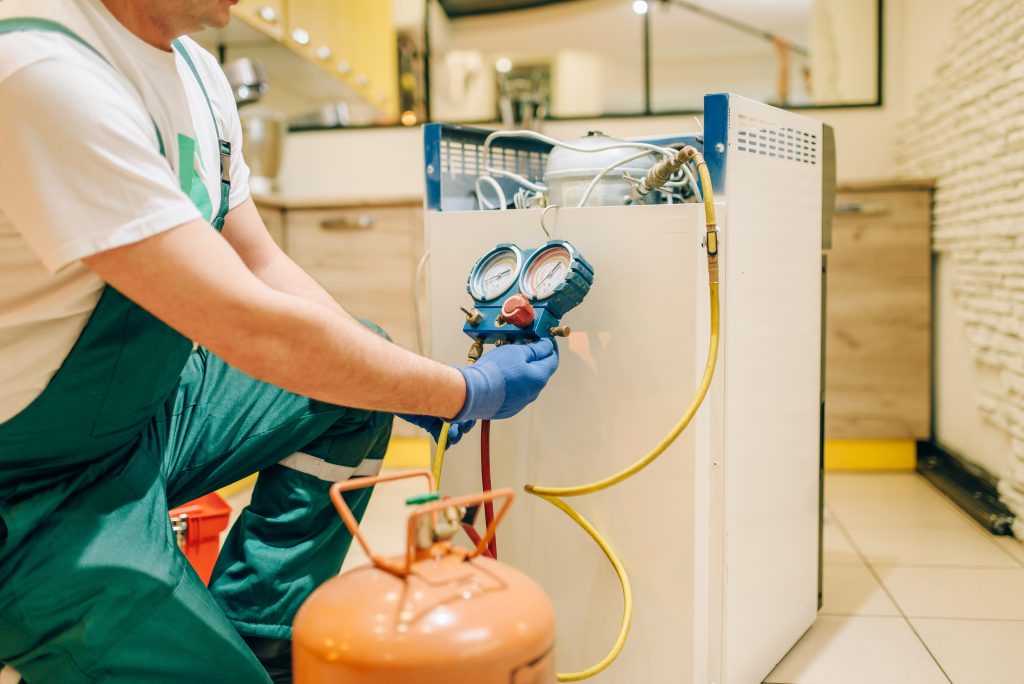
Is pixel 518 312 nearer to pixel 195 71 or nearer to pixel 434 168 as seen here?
pixel 434 168

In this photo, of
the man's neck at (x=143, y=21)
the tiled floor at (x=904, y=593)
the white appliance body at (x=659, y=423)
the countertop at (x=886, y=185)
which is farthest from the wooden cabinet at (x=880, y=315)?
the man's neck at (x=143, y=21)

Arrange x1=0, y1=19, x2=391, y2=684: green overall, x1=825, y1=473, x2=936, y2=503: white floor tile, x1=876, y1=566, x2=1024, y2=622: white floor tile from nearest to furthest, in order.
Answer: x1=0, y1=19, x2=391, y2=684: green overall < x1=876, y1=566, x2=1024, y2=622: white floor tile < x1=825, y1=473, x2=936, y2=503: white floor tile

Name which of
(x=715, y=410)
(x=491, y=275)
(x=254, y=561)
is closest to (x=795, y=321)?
(x=715, y=410)

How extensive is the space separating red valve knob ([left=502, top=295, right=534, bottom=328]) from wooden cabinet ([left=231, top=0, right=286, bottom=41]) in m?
2.15

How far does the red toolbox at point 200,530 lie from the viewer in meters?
1.56

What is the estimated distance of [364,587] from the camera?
85cm

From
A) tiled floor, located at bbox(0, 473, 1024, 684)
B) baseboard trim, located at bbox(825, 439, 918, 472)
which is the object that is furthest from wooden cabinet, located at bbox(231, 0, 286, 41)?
baseboard trim, located at bbox(825, 439, 918, 472)

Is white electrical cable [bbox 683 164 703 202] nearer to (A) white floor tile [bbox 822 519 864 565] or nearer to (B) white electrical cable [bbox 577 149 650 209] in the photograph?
(B) white electrical cable [bbox 577 149 650 209]

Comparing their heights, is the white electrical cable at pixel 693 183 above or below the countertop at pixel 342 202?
below

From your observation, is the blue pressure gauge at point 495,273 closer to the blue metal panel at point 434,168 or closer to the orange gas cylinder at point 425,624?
the blue metal panel at point 434,168

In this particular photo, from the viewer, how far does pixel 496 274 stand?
135cm

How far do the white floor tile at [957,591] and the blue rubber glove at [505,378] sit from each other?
1.11 metres

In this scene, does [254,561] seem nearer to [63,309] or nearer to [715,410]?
[63,309]

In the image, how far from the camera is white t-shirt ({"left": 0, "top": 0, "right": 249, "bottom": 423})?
84cm
